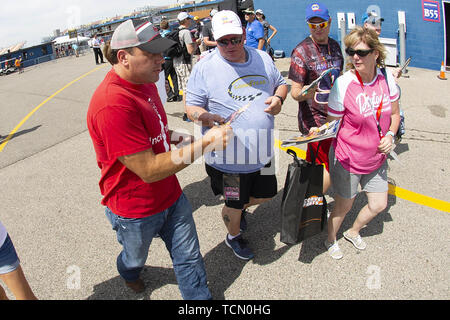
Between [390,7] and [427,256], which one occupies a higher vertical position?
[390,7]

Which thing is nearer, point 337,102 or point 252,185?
point 337,102

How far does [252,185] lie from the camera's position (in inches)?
118

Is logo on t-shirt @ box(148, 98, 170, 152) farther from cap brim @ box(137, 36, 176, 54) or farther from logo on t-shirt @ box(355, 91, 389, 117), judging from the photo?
logo on t-shirt @ box(355, 91, 389, 117)

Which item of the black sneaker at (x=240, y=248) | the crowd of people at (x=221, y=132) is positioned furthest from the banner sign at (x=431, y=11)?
the black sneaker at (x=240, y=248)

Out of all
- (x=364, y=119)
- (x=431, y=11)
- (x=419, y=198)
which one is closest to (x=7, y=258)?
(x=364, y=119)

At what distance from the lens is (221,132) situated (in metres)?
1.94

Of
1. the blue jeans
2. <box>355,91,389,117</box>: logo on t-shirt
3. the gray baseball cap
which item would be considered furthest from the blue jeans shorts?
<box>355,91,389,117</box>: logo on t-shirt

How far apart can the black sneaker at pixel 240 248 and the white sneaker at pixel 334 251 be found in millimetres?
692

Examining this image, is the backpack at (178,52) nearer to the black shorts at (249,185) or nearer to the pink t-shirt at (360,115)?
the black shorts at (249,185)

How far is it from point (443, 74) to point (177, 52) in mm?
6309

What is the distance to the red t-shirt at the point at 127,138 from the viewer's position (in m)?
1.87

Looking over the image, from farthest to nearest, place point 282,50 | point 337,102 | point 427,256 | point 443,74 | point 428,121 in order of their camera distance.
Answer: point 282,50 < point 443,74 < point 428,121 < point 427,256 < point 337,102
